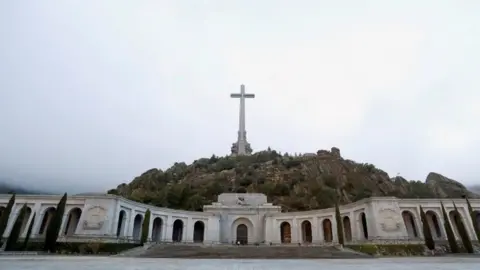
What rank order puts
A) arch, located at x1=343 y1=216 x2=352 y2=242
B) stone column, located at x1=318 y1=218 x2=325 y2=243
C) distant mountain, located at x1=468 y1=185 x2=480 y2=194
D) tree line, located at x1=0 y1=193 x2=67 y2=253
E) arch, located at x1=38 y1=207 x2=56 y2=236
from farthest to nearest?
distant mountain, located at x1=468 y1=185 x2=480 y2=194 → stone column, located at x1=318 y1=218 x2=325 y2=243 → arch, located at x1=343 y1=216 x2=352 y2=242 → arch, located at x1=38 y1=207 x2=56 y2=236 → tree line, located at x1=0 y1=193 x2=67 y2=253

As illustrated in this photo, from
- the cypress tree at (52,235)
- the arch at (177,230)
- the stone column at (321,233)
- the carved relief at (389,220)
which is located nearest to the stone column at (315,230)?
the stone column at (321,233)

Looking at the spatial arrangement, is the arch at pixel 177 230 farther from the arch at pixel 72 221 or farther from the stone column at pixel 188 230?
the arch at pixel 72 221

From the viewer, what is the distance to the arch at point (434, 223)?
36.6 metres

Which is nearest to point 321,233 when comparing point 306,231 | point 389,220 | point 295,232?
point 295,232

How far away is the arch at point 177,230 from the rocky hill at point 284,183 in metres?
10.9

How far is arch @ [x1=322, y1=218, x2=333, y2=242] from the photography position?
4050 cm

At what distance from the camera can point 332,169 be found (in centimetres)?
7744

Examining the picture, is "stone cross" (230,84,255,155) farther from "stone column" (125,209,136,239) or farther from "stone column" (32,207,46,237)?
"stone column" (32,207,46,237)

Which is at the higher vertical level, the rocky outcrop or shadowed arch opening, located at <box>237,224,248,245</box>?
the rocky outcrop

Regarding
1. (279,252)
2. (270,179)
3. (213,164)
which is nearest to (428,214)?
(279,252)

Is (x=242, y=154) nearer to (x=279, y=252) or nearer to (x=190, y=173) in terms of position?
(x=190, y=173)

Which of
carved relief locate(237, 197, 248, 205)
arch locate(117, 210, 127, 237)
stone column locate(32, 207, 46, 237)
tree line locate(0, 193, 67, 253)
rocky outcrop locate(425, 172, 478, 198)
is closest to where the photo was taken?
tree line locate(0, 193, 67, 253)

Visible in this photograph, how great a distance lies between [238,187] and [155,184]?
69.7ft

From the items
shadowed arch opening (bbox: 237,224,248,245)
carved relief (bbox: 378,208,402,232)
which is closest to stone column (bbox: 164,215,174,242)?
shadowed arch opening (bbox: 237,224,248,245)
